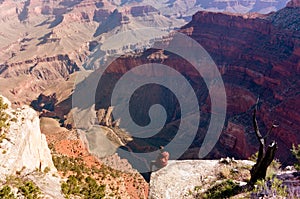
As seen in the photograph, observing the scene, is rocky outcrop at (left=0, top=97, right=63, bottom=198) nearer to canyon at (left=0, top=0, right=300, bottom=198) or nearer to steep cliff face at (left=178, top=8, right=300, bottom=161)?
canyon at (left=0, top=0, right=300, bottom=198)

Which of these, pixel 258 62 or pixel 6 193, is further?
pixel 258 62

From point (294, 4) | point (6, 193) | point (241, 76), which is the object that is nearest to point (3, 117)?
point (6, 193)

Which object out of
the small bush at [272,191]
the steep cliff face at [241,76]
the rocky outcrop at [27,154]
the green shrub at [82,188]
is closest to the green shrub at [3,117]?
the rocky outcrop at [27,154]

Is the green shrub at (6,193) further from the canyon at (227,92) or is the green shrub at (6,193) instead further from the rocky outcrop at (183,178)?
the rocky outcrop at (183,178)

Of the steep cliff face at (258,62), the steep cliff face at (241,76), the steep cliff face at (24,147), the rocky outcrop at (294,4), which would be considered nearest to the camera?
the steep cliff face at (24,147)

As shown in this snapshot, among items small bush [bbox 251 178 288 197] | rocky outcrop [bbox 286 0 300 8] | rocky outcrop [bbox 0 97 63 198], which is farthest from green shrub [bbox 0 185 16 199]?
rocky outcrop [bbox 286 0 300 8]

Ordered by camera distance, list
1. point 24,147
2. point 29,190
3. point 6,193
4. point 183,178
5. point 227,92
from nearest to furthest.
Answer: point 6,193 < point 29,190 < point 24,147 < point 183,178 < point 227,92

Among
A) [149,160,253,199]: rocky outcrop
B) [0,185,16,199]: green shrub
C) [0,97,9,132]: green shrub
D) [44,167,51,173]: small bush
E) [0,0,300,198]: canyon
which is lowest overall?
[0,0,300,198]: canyon

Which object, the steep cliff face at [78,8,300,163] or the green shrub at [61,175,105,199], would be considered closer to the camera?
the green shrub at [61,175,105,199]

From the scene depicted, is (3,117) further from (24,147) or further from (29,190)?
(29,190)

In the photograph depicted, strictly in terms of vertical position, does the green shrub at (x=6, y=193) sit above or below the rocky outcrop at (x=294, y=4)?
above

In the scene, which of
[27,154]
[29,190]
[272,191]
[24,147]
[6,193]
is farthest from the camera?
[27,154]

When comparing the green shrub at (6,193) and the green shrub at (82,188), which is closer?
the green shrub at (6,193)
